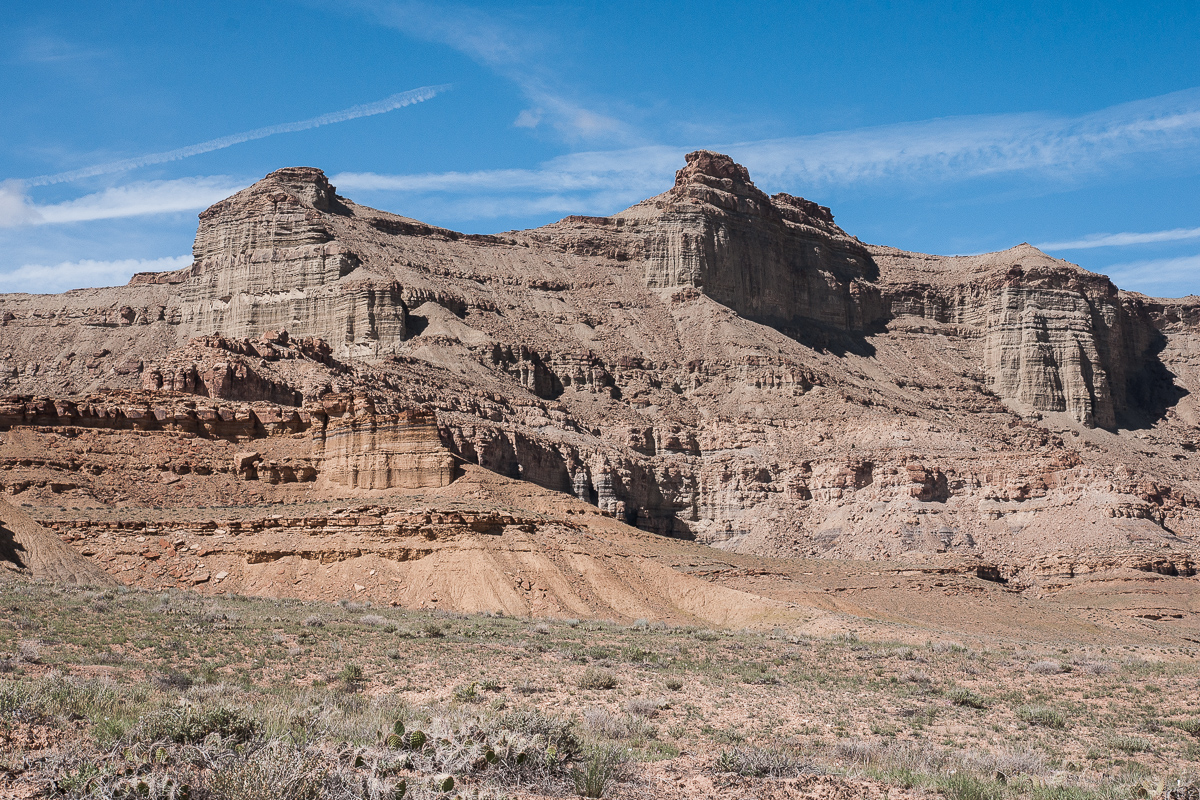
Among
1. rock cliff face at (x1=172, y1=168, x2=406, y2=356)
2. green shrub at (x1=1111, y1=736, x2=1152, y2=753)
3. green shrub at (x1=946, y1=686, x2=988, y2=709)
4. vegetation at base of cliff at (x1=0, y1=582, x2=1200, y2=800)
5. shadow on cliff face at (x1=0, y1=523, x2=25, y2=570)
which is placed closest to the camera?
vegetation at base of cliff at (x1=0, y1=582, x2=1200, y2=800)

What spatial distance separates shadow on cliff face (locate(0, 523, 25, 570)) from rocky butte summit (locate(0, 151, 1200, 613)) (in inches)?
137

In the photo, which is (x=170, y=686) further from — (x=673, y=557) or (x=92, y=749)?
(x=673, y=557)

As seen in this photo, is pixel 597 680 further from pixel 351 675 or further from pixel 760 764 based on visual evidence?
pixel 760 764

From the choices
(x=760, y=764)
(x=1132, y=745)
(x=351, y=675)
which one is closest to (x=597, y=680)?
(x=351, y=675)

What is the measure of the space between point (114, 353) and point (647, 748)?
401ft

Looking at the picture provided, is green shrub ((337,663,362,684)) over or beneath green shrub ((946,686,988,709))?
over

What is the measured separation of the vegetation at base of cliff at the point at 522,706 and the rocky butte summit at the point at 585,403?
36.1 ft

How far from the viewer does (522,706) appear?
55.5 ft

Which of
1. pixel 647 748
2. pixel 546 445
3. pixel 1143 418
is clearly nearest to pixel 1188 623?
pixel 546 445

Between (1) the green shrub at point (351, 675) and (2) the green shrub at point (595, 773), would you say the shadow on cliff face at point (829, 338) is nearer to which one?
(1) the green shrub at point (351, 675)

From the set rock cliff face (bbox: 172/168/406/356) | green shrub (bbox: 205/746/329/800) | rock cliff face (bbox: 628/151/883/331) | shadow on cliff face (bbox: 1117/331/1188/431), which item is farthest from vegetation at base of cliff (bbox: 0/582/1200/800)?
shadow on cliff face (bbox: 1117/331/1188/431)

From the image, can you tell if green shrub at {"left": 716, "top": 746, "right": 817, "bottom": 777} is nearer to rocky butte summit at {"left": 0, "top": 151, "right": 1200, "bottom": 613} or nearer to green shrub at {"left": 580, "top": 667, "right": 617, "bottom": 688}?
green shrub at {"left": 580, "top": 667, "right": 617, "bottom": 688}

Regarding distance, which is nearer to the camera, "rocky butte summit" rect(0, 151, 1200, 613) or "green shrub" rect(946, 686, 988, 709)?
"green shrub" rect(946, 686, 988, 709)

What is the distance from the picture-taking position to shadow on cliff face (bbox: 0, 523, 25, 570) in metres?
32.5
